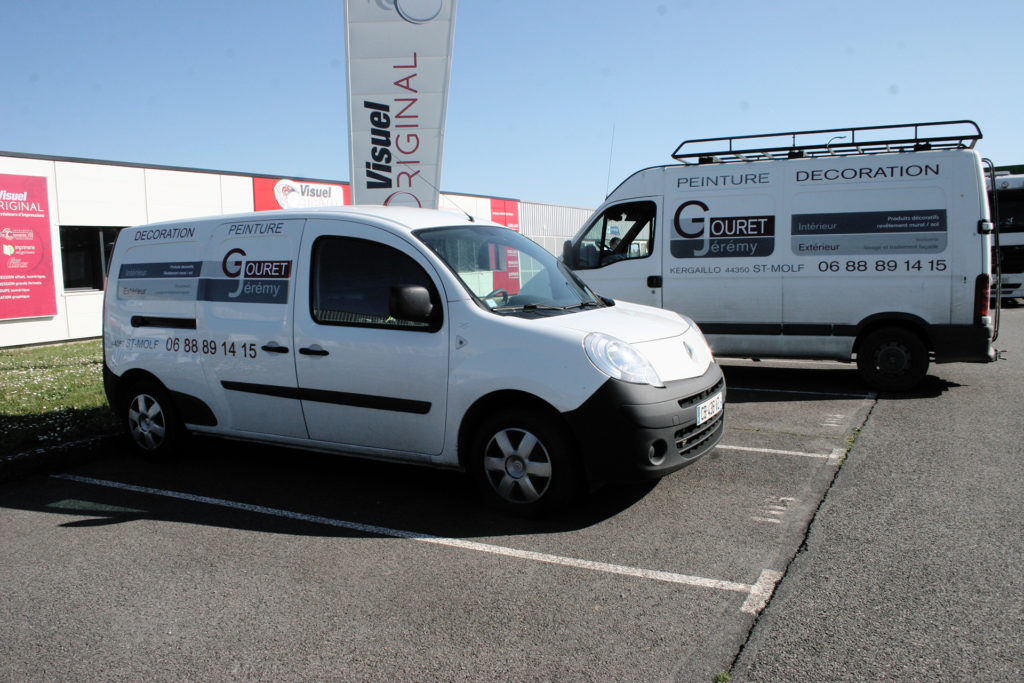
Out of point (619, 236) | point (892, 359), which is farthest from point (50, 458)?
point (892, 359)

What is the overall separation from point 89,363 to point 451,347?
9078 mm

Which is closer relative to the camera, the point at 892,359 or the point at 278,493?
the point at 278,493

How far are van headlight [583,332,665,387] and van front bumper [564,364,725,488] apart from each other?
0.18ft

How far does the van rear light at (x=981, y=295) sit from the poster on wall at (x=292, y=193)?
50.3 ft

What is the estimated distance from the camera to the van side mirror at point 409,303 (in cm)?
466

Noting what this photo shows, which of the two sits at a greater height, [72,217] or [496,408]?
[72,217]

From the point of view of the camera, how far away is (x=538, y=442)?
14.9ft

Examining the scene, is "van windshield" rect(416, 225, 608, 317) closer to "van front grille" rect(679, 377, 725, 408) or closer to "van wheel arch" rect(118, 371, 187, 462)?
"van front grille" rect(679, 377, 725, 408)

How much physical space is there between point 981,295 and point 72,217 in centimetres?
1754

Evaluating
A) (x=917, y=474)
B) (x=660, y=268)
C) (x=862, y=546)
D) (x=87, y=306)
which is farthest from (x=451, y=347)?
(x=87, y=306)

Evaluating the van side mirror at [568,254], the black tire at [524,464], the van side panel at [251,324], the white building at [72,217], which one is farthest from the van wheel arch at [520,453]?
the white building at [72,217]

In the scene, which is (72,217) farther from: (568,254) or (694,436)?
(694,436)

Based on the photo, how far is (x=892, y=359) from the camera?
8.49 meters

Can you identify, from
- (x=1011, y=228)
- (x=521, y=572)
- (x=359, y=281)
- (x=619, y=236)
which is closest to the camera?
(x=521, y=572)
